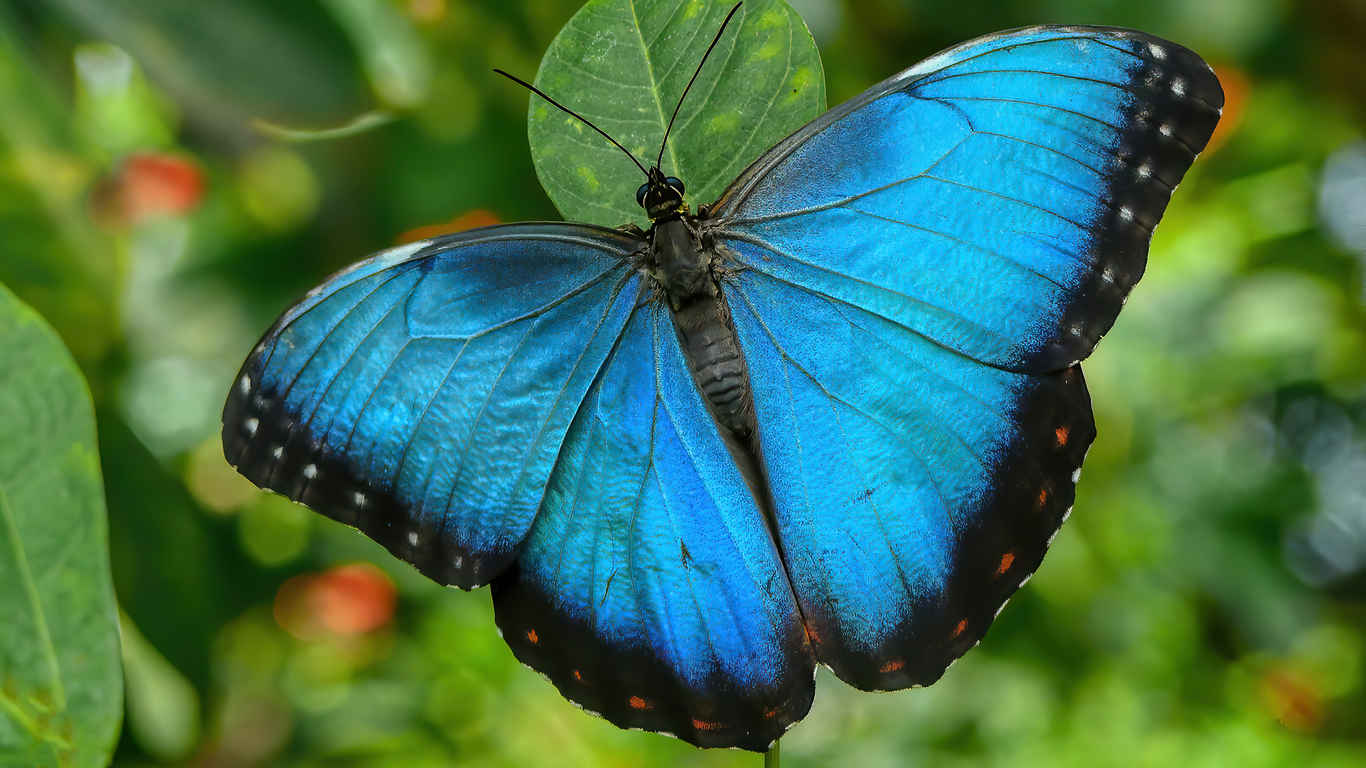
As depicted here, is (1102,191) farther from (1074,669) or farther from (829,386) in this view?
(1074,669)

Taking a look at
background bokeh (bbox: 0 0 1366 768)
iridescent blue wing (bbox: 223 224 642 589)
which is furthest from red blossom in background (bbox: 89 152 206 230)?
iridescent blue wing (bbox: 223 224 642 589)

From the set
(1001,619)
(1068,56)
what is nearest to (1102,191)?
(1068,56)

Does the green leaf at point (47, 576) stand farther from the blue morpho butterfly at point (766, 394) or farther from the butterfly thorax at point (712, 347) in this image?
the butterfly thorax at point (712, 347)

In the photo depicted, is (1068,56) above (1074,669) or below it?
above

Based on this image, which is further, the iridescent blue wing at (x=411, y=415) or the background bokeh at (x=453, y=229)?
the background bokeh at (x=453, y=229)

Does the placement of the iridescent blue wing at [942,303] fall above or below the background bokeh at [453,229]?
above

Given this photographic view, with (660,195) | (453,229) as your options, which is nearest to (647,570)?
(660,195)

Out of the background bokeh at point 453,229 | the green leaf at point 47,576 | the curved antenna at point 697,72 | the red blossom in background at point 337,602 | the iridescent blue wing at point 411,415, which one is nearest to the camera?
the green leaf at point 47,576

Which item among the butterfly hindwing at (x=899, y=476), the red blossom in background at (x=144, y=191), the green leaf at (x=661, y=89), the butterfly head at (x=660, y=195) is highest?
the green leaf at (x=661, y=89)

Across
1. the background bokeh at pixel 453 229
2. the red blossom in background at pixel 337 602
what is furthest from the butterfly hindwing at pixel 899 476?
the red blossom in background at pixel 337 602
